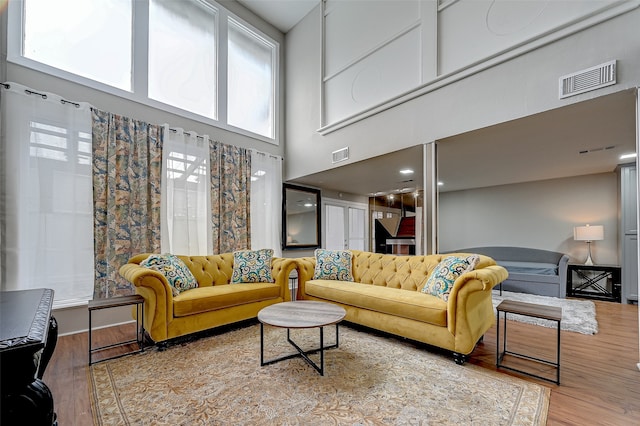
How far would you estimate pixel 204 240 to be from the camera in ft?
13.7

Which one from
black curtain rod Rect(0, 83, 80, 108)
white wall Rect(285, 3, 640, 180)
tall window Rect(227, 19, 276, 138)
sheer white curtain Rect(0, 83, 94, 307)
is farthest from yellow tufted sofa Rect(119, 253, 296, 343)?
tall window Rect(227, 19, 276, 138)

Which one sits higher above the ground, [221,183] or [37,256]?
[221,183]

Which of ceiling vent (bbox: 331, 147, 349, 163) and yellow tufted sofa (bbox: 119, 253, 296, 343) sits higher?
ceiling vent (bbox: 331, 147, 349, 163)

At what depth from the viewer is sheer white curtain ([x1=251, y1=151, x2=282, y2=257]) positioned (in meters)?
4.88

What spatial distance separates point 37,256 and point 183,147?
6.64ft

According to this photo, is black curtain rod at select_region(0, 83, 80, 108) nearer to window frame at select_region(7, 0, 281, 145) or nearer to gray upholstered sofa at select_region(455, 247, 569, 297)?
window frame at select_region(7, 0, 281, 145)

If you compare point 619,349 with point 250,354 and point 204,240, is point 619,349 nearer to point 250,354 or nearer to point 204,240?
point 250,354

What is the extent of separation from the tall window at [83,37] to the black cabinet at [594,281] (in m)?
7.60

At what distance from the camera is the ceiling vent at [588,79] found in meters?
2.26

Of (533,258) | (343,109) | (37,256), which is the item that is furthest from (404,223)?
(37,256)

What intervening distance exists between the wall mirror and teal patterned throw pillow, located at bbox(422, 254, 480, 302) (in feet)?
10.3

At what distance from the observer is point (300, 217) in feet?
18.7

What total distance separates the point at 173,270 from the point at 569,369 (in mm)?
3640

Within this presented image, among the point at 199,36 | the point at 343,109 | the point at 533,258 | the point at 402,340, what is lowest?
the point at 402,340
